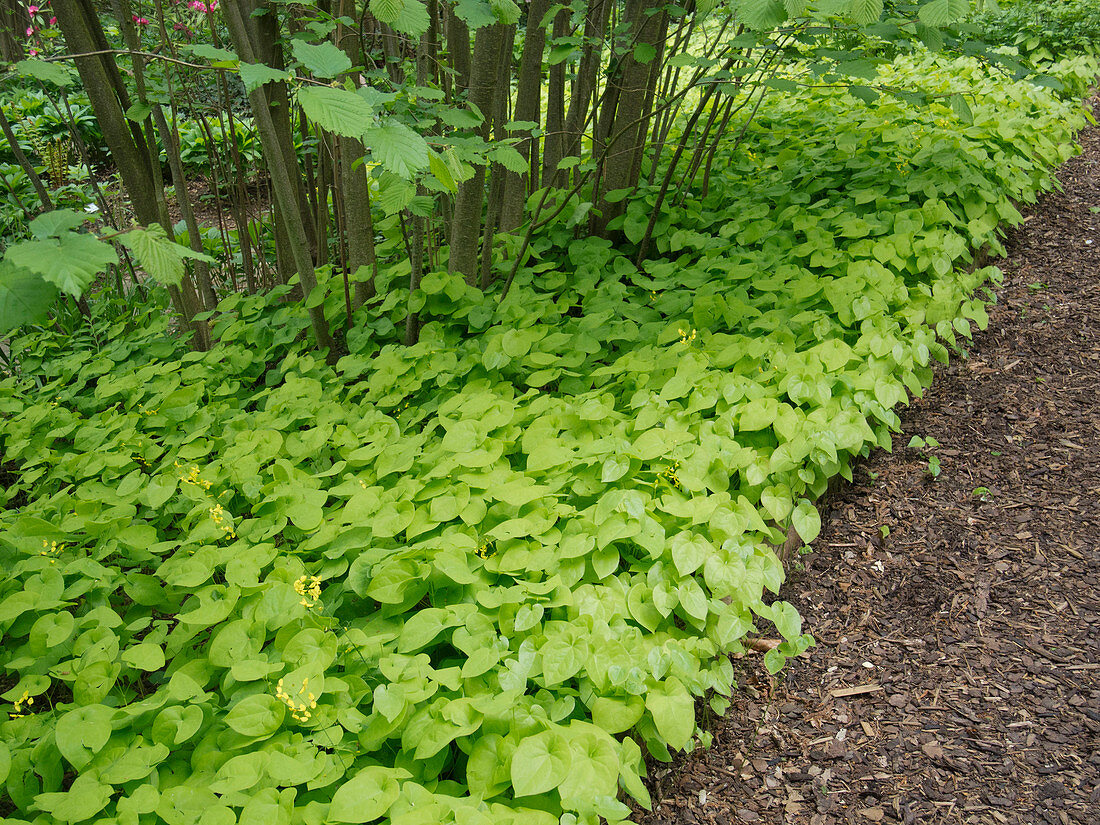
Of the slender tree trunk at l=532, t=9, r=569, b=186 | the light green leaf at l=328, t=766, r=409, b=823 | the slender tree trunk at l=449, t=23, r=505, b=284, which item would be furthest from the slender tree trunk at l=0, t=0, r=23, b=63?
the light green leaf at l=328, t=766, r=409, b=823

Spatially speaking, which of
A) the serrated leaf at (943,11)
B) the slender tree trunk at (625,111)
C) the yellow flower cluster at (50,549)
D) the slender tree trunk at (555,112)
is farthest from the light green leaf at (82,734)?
the slender tree trunk at (555,112)

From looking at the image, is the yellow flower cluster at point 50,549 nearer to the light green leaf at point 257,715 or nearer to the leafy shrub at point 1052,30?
the light green leaf at point 257,715

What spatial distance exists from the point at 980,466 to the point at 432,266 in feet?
7.91

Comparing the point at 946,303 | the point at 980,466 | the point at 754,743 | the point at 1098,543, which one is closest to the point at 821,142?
the point at 946,303

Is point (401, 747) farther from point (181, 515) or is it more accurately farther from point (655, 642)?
point (181, 515)

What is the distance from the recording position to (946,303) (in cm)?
269

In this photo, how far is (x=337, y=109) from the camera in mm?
1288

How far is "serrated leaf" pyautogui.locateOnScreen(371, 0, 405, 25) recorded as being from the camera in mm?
1751

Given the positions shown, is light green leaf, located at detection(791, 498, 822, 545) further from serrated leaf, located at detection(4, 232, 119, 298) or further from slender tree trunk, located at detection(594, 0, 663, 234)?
slender tree trunk, located at detection(594, 0, 663, 234)

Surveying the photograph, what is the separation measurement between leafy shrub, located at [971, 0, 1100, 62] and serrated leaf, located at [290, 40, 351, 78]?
6.85 metres

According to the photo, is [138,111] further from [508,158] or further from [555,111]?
[555,111]

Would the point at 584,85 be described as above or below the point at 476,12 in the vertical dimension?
below

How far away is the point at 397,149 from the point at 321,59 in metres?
0.30

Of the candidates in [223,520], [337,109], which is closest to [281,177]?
[223,520]
